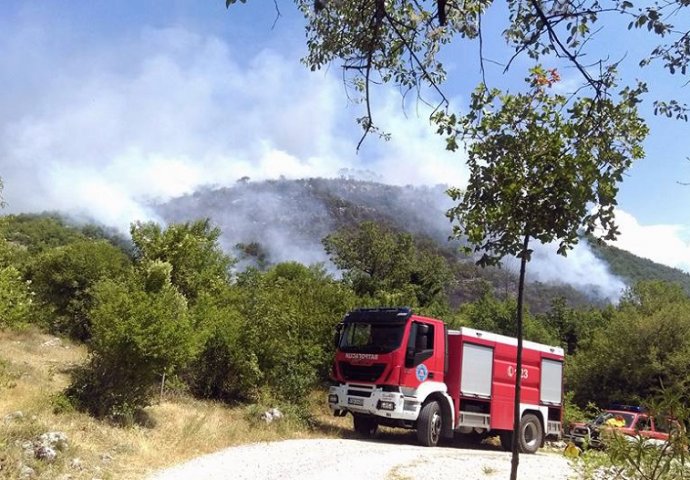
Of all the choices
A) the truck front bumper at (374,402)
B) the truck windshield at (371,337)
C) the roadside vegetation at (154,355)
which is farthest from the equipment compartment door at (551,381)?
the truck windshield at (371,337)

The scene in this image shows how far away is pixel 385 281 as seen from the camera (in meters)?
41.1

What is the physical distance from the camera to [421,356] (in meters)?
13.3

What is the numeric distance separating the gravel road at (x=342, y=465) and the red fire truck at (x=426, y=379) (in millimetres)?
1328

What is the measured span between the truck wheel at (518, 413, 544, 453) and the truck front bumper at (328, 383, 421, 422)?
3.77m

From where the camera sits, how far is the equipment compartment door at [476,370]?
14297 mm

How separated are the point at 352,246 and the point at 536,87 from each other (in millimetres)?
39951

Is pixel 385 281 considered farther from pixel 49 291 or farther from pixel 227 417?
pixel 227 417

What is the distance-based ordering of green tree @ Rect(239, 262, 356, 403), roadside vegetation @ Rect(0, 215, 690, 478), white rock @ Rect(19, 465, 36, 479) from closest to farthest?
white rock @ Rect(19, 465, 36, 479), roadside vegetation @ Rect(0, 215, 690, 478), green tree @ Rect(239, 262, 356, 403)

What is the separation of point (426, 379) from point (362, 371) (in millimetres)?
1523

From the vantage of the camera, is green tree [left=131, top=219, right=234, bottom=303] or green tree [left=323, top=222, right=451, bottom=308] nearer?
green tree [left=131, top=219, right=234, bottom=303]

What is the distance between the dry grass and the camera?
8078 mm

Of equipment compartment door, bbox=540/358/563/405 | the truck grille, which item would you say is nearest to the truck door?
the truck grille

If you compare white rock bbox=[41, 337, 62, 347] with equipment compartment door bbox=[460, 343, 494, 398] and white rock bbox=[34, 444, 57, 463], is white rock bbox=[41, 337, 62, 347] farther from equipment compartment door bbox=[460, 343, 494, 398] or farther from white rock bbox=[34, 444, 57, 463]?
equipment compartment door bbox=[460, 343, 494, 398]

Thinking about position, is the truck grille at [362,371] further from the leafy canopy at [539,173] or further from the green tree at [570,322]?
the green tree at [570,322]
